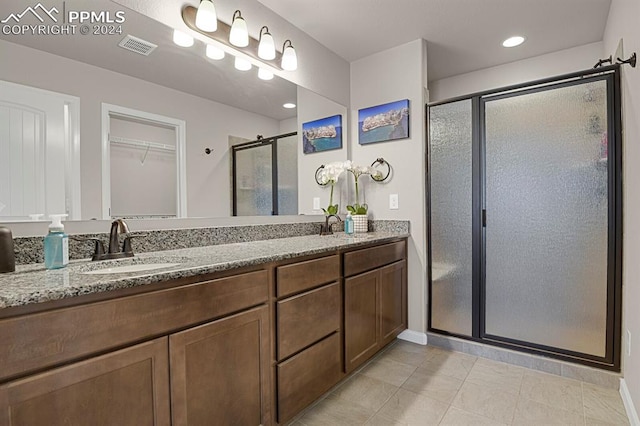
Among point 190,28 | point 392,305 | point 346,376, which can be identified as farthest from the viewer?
point 392,305

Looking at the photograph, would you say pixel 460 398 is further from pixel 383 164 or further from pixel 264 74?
pixel 264 74

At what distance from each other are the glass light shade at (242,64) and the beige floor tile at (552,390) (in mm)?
2602

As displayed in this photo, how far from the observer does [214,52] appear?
76.4 inches

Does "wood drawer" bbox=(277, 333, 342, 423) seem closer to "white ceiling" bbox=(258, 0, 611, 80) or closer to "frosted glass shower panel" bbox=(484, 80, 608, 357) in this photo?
"frosted glass shower panel" bbox=(484, 80, 608, 357)

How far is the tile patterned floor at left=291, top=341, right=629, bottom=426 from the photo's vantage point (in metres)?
1.68

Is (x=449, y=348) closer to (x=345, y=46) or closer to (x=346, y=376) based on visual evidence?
(x=346, y=376)

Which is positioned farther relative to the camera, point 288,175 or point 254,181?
point 288,175

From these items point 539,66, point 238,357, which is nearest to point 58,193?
point 238,357

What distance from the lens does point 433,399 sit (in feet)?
6.10

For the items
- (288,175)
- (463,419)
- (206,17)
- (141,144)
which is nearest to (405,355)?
(463,419)

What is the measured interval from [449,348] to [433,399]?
756 millimetres

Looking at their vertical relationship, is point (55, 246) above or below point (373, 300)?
above

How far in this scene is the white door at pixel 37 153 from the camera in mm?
1227

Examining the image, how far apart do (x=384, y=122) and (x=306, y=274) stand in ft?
5.50
